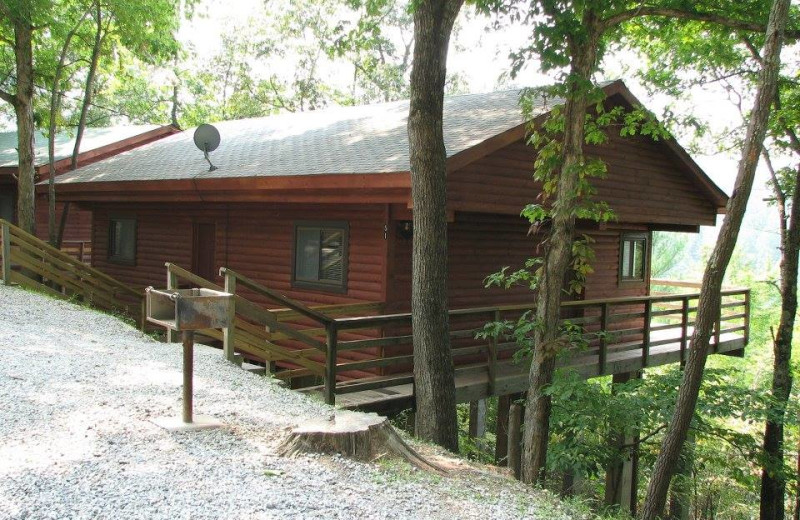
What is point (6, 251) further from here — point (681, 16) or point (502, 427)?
point (681, 16)

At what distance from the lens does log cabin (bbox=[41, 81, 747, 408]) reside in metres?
9.83

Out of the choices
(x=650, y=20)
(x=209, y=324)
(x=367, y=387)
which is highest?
(x=650, y=20)

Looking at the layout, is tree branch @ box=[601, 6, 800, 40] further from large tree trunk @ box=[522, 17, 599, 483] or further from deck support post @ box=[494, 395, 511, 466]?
deck support post @ box=[494, 395, 511, 466]

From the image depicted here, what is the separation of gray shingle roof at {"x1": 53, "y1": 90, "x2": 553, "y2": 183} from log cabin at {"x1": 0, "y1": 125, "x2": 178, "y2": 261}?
11.8 feet

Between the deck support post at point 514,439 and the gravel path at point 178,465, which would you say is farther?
the deck support post at point 514,439

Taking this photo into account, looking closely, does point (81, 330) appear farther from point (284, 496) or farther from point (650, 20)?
point (650, 20)

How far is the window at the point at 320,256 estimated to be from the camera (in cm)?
1084

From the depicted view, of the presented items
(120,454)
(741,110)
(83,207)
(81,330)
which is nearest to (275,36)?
(83,207)

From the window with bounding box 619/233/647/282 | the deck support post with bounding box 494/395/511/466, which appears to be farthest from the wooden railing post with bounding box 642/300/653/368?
the deck support post with bounding box 494/395/511/466

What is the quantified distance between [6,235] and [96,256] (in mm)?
4184

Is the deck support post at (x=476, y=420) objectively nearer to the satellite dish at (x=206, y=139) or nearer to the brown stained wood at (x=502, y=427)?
the brown stained wood at (x=502, y=427)

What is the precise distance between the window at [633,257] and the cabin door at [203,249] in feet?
26.5

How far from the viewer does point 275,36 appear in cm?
3512

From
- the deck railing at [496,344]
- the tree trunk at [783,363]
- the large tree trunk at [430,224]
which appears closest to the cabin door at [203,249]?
the deck railing at [496,344]
